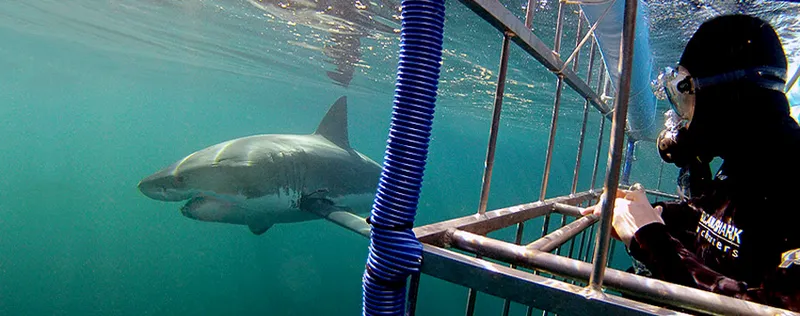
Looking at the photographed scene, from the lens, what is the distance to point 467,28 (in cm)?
1117

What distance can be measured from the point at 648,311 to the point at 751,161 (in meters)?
0.87

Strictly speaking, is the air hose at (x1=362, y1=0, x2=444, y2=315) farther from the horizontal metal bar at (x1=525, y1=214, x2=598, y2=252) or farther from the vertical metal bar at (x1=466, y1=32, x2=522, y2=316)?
the vertical metal bar at (x1=466, y1=32, x2=522, y2=316)

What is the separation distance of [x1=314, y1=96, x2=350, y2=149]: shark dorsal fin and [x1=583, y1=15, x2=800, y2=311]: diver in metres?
8.18

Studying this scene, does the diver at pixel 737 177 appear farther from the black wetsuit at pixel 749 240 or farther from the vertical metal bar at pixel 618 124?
the vertical metal bar at pixel 618 124

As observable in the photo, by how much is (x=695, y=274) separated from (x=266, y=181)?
6.90m

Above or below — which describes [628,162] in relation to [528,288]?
above

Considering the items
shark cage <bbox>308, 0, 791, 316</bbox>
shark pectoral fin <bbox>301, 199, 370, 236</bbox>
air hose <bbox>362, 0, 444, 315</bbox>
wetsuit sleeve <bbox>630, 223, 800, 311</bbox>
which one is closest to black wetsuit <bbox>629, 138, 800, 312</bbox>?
A: wetsuit sleeve <bbox>630, 223, 800, 311</bbox>

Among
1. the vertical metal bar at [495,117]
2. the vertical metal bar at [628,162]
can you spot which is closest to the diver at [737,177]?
the vertical metal bar at [495,117]

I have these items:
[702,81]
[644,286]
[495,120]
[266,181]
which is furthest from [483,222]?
[266,181]

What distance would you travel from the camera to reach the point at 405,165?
118 cm

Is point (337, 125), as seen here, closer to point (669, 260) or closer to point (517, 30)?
point (517, 30)

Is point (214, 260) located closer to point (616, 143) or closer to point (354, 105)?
point (354, 105)

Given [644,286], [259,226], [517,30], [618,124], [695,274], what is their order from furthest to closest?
[259,226] → [517,30] → [695,274] → [644,286] → [618,124]

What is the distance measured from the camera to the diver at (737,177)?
Result: 1.33 meters
